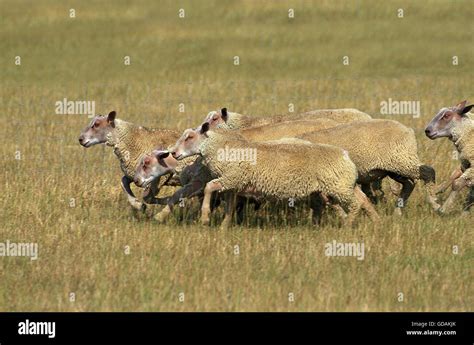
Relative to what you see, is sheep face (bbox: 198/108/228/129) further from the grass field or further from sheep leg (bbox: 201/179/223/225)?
sheep leg (bbox: 201/179/223/225)

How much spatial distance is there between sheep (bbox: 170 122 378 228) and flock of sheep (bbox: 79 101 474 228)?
11mm

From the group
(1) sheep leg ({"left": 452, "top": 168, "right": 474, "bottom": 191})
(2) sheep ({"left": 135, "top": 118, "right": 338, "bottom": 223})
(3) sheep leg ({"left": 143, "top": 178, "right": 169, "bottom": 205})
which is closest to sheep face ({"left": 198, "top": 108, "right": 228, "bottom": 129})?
(2) sheep ({"left": 135, "top": 118, "right": 338, "bottom": 223})

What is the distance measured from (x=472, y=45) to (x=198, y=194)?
80.3 ft

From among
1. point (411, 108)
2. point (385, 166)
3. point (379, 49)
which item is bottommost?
point (385, 166)

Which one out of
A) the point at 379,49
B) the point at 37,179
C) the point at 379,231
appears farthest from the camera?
the point at 379,49

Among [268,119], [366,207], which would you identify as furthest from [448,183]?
[268,119]

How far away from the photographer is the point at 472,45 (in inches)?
1388

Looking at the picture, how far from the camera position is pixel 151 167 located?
12.5 m

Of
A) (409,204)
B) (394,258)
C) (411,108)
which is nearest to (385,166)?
(409,204)

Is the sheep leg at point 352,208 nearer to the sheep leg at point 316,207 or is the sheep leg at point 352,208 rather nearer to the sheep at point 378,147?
the sheep leg at point 316,207

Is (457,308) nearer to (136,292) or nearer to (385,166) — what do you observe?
(136,292)

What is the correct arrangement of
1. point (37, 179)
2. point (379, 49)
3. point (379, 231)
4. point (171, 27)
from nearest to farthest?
point (379, 231) → point (37, 179) → point (379, 49) → point (171, 27)

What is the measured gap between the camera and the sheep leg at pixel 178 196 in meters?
12.5

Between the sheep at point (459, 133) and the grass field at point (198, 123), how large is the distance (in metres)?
0.24
